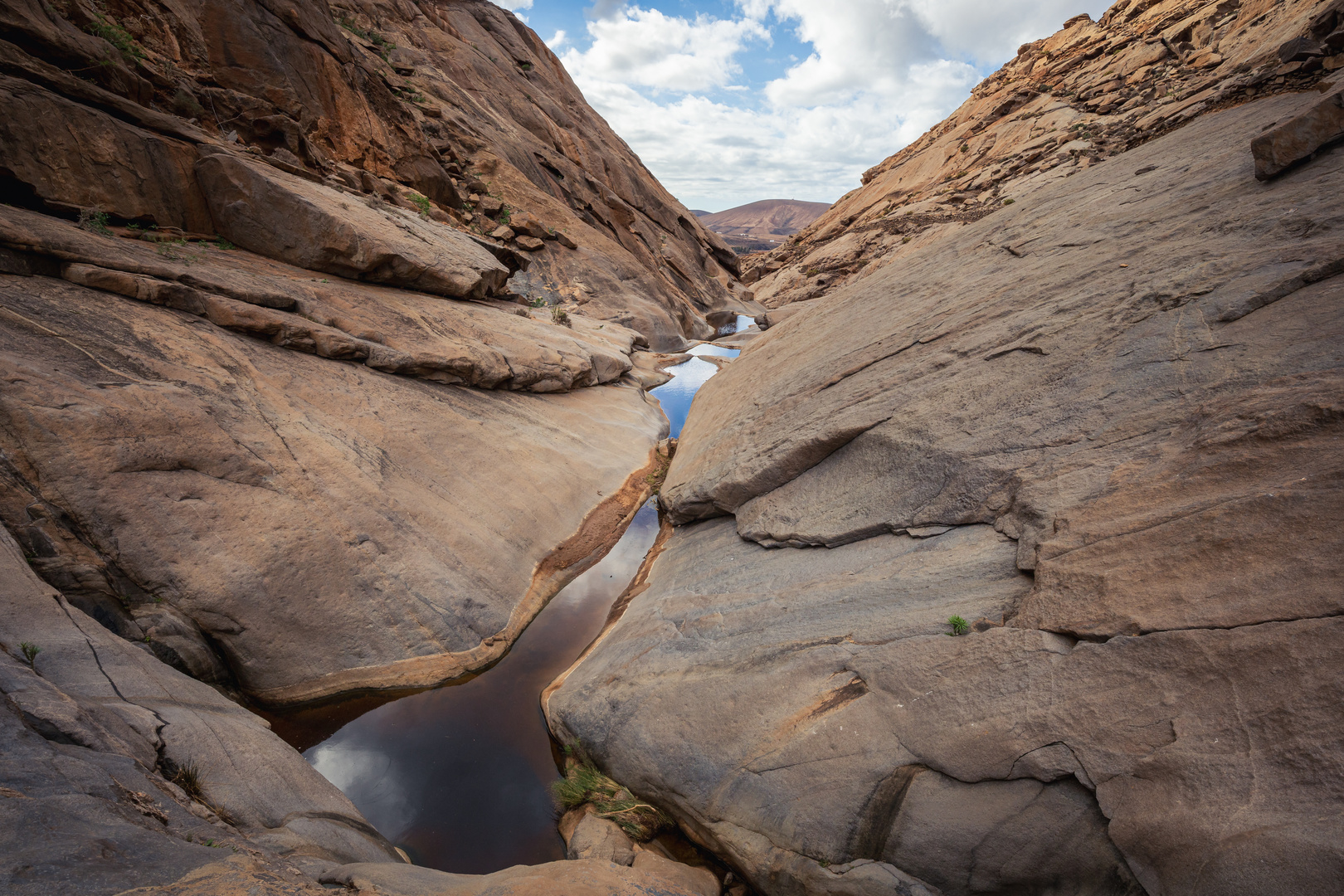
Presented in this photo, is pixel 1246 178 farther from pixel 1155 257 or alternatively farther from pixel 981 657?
pixel 981 657

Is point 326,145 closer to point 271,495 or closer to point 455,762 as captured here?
point 271,495

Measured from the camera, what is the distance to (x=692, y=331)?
25984 millimetres

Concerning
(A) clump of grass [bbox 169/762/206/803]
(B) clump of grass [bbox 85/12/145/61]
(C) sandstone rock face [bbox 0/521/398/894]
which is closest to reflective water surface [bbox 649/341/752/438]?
(C) sandstone rock face [bbox 0/521/398/894]

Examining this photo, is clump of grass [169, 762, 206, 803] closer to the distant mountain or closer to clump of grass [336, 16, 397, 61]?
clump of grass [336, 16, 397, 61]

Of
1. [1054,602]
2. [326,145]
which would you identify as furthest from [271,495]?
[326,145]

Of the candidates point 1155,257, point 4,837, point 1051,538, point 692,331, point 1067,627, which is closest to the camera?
point 4,837

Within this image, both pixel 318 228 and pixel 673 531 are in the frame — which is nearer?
pixel 673 531

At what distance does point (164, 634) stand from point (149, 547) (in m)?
0.90

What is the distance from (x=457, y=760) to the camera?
19.9 feet

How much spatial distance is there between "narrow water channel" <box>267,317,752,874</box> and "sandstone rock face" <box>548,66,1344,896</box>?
0.64 metres

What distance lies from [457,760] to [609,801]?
1.89 meters

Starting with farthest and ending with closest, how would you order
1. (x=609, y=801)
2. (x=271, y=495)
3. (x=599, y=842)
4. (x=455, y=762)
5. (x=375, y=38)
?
(x=375, y=38) → (x=271, y=495) → (x=455, y=762) → (x=609, y=801) → (x=599, y=842)

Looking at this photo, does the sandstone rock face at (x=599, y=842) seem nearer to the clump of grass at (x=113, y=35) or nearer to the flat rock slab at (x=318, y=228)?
the flat rock slab at (x=318, y=228)

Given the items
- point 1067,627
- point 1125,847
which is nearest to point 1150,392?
point 1067,627
